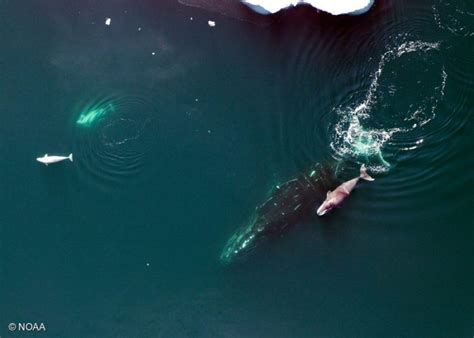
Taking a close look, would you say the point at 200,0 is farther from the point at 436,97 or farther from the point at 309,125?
the point at 436,97

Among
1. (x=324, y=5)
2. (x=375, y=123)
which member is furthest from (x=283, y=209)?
(x=324, y=5)

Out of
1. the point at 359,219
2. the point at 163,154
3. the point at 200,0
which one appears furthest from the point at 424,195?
the point at 200,0

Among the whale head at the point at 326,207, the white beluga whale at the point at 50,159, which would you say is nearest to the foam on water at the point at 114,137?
the white beluga whale at the point at 50,159

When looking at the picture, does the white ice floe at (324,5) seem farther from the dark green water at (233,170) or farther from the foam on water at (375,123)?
the foam on water at (375,123)

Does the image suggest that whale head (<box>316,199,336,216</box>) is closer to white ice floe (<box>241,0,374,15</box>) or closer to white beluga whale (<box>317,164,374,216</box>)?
white beluga whale (<box>317,164,374,216</box>)

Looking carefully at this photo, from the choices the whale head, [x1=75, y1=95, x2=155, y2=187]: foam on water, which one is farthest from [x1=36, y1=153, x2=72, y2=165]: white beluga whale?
the whale head

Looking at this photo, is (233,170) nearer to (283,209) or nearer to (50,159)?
(283,209)
